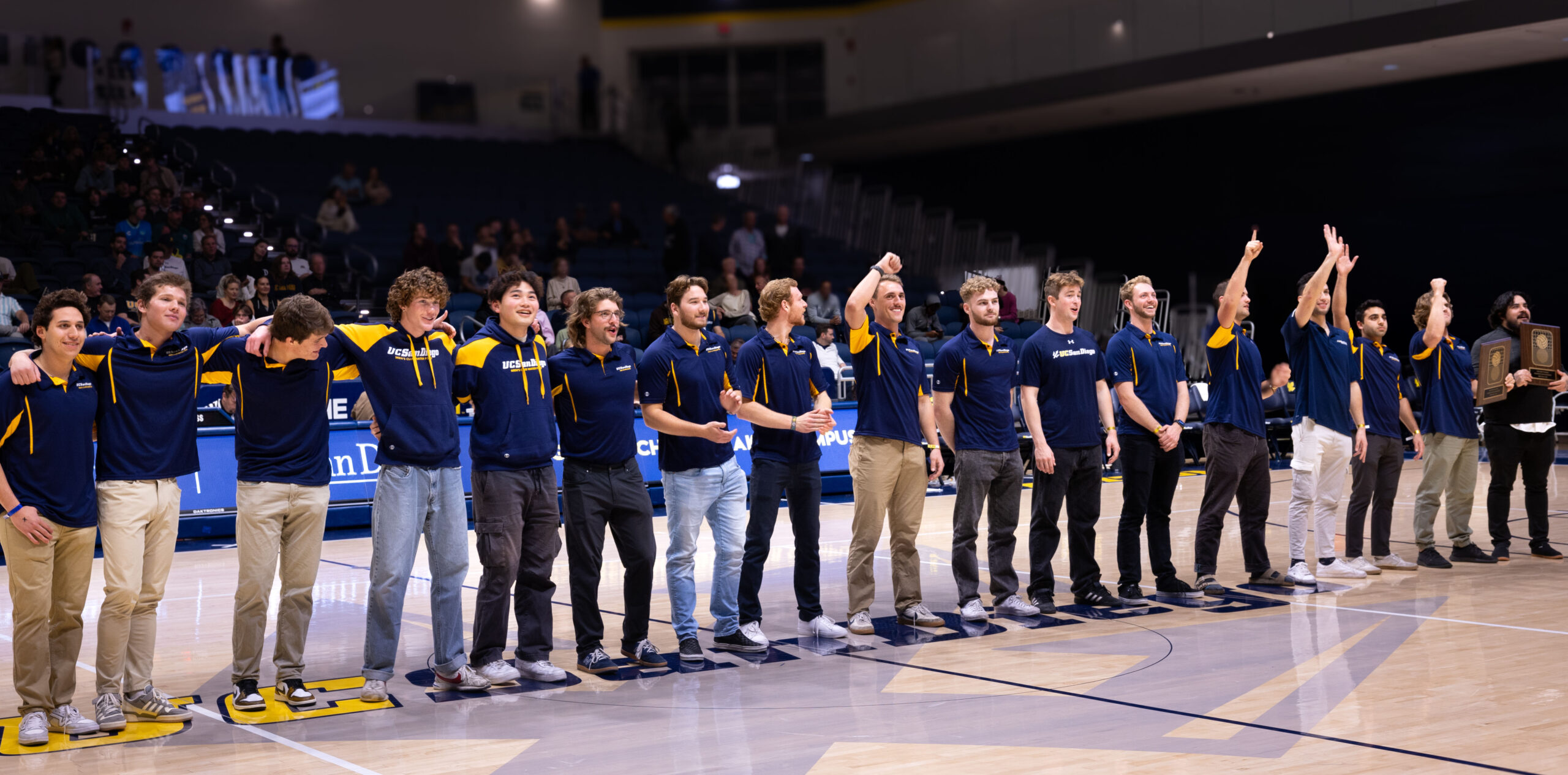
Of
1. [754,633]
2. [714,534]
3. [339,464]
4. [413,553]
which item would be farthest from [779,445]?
[339,464]

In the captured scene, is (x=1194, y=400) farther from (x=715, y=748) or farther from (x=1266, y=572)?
(x=715, y=748)

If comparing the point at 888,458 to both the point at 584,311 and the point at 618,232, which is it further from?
the point at 618,232

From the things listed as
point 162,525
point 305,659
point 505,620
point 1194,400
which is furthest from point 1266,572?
point 1194,400

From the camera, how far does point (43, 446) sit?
588 cm

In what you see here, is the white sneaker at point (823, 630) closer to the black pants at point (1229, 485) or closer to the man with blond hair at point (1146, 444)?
the man with blond hair at point (1146, 444)

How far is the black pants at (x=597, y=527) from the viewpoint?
7023mm

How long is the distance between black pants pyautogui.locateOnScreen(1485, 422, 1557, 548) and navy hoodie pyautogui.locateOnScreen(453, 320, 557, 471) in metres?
7.10

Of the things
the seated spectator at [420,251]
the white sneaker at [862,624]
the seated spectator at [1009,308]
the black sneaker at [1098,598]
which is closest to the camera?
the white sneaker at [862,624]

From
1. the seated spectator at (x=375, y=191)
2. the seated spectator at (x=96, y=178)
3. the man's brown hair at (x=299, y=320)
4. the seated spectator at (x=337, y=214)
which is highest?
the seated spectator at (x=375, y=191)

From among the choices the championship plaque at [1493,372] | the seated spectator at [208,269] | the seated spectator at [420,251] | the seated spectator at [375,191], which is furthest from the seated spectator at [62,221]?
the championship plaque at [1493,372]

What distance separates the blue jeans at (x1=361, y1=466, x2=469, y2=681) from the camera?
21.1 feet

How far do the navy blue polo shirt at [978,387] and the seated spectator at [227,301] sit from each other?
28.2ft

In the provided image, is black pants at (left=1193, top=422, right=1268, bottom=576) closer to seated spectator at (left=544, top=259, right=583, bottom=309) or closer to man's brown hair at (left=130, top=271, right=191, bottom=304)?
man's brown hair at (left=130, top=271, right=191, bottom=304)

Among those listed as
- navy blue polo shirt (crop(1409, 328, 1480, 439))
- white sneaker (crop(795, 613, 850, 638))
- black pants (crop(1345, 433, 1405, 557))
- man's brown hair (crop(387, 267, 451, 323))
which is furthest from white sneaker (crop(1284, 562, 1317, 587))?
man's brown hair (crop(387, 267, 451, 323))
